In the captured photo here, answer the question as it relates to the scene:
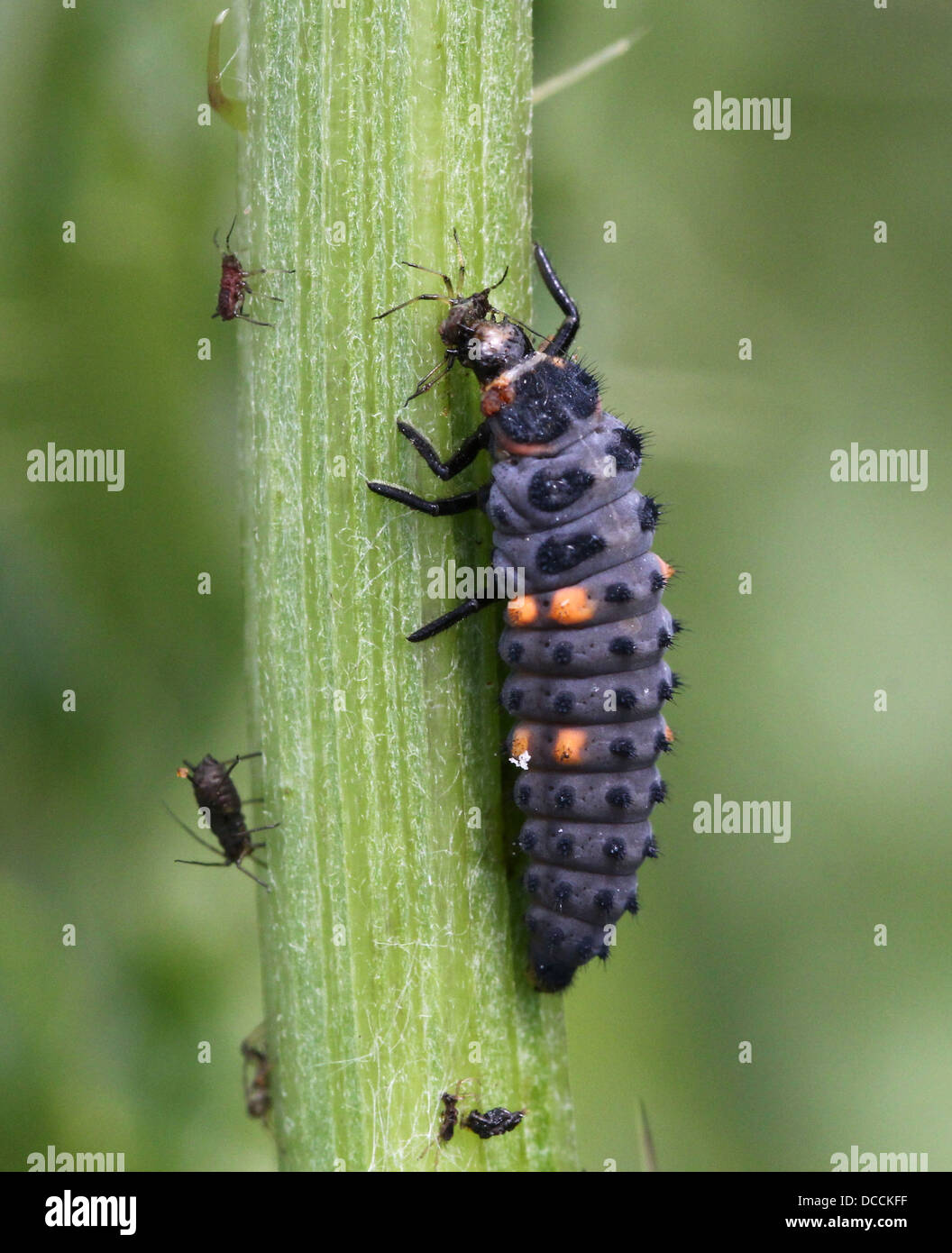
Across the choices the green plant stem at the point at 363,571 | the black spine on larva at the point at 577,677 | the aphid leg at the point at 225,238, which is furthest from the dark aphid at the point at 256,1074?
the aphid leg at the point at 225,238

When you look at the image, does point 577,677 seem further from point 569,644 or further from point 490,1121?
point 490,1121

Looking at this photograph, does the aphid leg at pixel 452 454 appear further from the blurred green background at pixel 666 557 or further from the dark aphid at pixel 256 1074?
the dark aphid at pixel 256 1074

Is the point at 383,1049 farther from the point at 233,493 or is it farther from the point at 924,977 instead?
the point at 924,977

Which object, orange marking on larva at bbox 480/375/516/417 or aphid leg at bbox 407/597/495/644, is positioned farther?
orange marking on larva at bbox 480/375/516/417

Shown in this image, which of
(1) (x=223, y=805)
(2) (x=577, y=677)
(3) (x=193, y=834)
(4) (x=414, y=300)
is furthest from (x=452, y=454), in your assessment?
(3) (x=193, y=834)

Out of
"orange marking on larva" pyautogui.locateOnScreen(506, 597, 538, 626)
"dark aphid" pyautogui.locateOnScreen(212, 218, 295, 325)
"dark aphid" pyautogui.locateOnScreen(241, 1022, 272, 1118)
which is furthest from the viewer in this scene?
"dark aphid" pyautogui.locateOnScreen(241, 1022, 272, 1118)

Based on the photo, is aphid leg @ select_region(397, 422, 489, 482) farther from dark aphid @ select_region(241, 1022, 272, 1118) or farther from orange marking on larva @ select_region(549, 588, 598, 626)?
dark aphid @ select_region(241, 1022, 272, 1118)

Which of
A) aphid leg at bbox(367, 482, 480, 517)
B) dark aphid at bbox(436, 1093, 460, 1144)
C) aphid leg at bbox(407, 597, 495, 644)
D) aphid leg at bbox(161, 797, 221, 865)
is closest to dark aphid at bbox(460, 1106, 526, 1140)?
dark aphid at bbox(436, 1093, 460, 1144)
